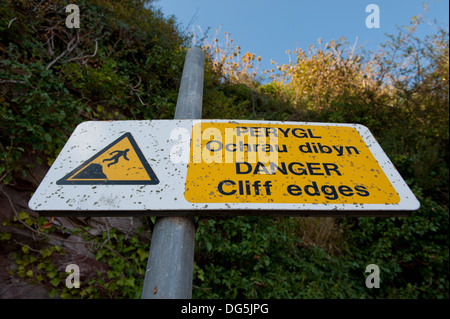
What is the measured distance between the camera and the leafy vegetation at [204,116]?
2430mm

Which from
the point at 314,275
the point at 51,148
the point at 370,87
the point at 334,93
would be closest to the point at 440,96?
the point at 370,87

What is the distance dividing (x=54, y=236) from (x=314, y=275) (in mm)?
3422

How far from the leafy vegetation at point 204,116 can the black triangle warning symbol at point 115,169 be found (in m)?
1.81

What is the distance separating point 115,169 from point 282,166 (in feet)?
2.49

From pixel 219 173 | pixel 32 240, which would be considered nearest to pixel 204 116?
pixel 32 240

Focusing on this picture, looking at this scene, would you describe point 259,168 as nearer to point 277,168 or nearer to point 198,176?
point 277,168

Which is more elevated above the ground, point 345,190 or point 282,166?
point 282,166

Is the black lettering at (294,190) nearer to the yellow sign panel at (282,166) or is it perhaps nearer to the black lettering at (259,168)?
the yellow sign panel at (282,166)

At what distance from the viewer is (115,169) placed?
1.02 m

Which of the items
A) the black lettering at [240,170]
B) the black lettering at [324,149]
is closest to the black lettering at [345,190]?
the black lettering at [324,149]

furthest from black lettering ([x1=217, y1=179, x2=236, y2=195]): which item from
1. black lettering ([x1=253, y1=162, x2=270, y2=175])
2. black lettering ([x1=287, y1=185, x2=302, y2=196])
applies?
black lettering ([x1=287, y1=185, x2=302, y2=196])

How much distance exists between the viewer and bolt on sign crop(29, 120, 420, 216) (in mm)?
907

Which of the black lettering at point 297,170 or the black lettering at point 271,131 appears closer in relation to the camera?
Answer: the black lettering at point 297,170
